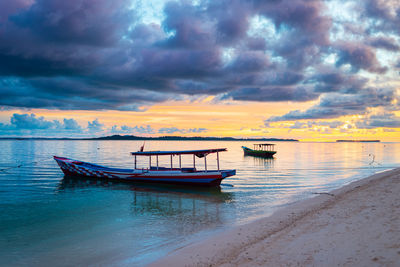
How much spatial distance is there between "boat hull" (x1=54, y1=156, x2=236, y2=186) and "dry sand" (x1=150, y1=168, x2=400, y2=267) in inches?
531

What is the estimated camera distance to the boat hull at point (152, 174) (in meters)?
28.6

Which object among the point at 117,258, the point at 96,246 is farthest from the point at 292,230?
the point at 96,246

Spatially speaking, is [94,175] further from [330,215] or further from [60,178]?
[330,215]

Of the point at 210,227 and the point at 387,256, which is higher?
the point at 387,256

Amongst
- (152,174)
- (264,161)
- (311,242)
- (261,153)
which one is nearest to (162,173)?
(152,174)

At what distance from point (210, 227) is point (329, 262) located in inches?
297

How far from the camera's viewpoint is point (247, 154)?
88688 mm

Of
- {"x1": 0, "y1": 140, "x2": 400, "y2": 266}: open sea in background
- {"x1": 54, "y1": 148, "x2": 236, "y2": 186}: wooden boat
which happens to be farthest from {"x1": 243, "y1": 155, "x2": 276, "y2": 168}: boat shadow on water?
{"x1": 54, "y1": 148, "x2": 236, "y2": 186}: wooden boat

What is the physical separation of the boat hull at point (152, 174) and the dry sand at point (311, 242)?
1349cm

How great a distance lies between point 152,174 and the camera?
30953 mm

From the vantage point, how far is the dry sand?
8.43 m

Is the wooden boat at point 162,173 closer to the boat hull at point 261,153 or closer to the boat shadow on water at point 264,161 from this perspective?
the boat shadow on water at point 264,161

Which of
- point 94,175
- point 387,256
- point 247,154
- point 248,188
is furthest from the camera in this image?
point 247,154

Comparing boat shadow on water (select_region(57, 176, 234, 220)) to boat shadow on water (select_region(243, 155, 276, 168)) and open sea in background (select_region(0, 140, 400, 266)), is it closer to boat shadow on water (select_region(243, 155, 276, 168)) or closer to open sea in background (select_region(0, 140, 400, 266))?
open sea in background (select_region(0, 140, 400, 266))
